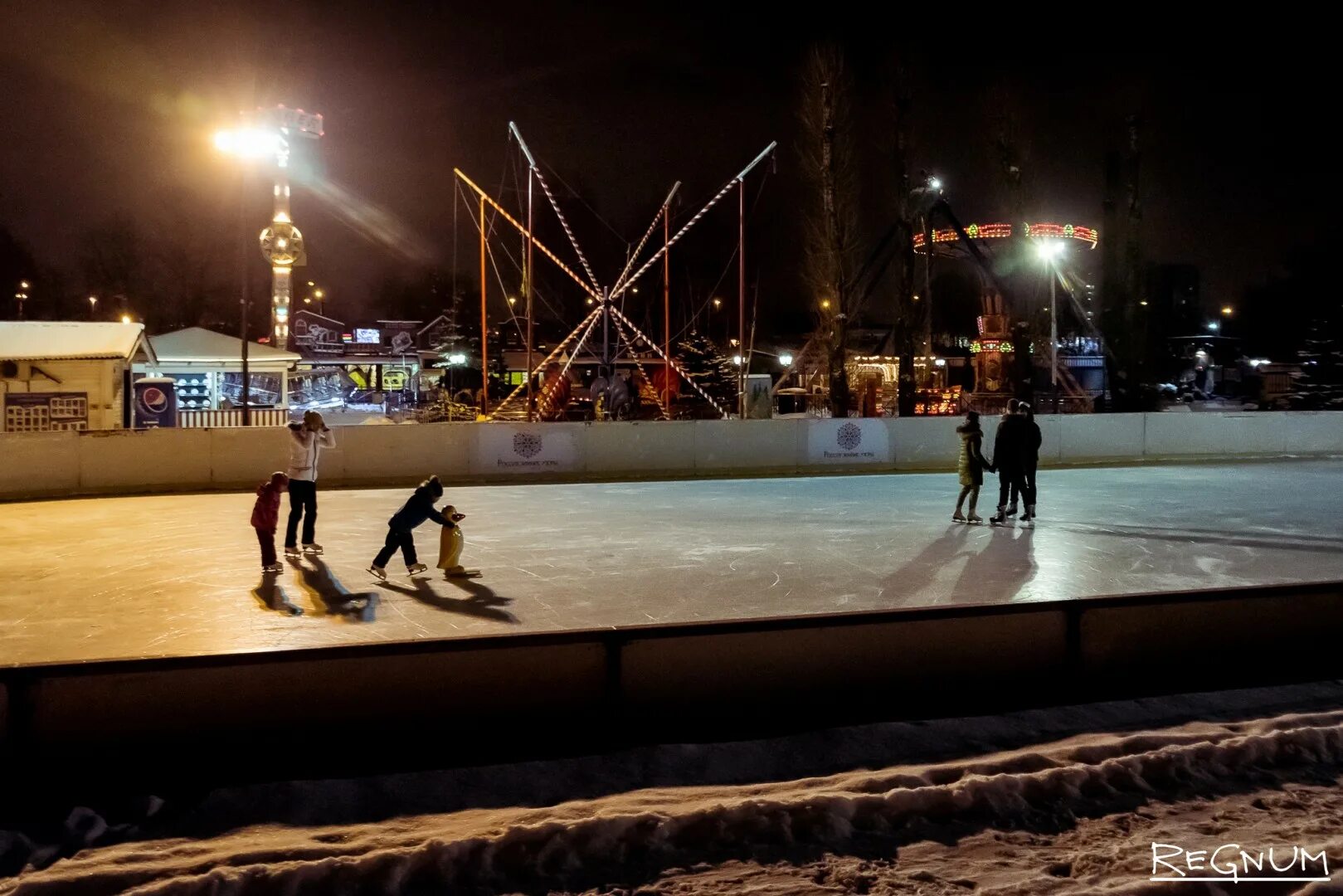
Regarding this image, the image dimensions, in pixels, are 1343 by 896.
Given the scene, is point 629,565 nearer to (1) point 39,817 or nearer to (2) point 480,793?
(2) point 480,793

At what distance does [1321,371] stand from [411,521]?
3945cm

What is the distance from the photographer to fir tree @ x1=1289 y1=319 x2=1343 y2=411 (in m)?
37.0

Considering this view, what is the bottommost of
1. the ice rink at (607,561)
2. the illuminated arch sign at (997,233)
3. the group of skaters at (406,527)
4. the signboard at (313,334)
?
the ice rink at (607,561)

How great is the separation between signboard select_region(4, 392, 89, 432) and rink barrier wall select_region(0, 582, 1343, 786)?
61.6ft

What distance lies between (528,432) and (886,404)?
19594 millimetres

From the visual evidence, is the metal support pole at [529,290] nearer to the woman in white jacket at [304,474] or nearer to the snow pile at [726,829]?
the woman in white jacket at [304,474]

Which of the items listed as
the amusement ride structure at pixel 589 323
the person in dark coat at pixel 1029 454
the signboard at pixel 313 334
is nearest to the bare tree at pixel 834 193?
the amusement ride structure at pixel 589 323

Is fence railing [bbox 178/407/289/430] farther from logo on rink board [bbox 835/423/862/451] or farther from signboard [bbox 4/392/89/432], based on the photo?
logo on rink board [bbox 835/423/862/451]

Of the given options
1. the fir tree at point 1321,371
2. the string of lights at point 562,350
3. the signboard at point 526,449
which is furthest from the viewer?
the fir tree at point 1321,371

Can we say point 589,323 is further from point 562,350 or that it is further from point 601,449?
point 601,449

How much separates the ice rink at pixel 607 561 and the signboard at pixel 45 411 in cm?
632

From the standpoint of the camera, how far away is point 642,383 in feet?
95.6

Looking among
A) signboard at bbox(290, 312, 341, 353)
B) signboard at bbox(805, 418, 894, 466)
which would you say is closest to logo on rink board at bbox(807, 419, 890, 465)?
signboard at bbox(805, 418, 894, 466)

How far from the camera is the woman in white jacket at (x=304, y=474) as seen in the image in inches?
419
